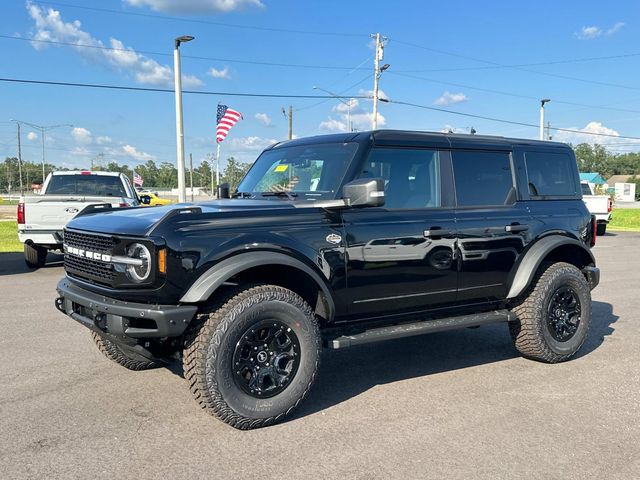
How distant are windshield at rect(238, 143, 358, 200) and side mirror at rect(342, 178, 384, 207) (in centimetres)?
30

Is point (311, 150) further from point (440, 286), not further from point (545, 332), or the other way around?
point (545, 332)

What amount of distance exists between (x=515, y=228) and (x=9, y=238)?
15.7 m

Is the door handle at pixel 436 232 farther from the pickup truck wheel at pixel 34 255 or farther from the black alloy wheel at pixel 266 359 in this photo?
the pickup truck wheel at pixel 34 255

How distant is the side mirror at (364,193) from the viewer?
3865 mm

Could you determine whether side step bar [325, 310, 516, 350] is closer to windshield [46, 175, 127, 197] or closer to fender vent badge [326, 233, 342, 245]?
fender vent badge [326, 233, 342, 245]

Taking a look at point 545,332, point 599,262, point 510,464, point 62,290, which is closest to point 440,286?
point 545,332

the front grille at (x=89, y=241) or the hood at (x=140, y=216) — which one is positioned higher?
the hood at (x=140, y=216)

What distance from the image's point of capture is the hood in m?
3.59

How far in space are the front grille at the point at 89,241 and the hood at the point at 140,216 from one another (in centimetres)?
5

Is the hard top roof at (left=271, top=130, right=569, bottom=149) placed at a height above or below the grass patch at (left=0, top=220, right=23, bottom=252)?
above

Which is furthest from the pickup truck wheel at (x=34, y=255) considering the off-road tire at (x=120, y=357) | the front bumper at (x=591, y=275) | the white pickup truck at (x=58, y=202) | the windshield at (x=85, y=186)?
the front bumper at (x=591, y=275)

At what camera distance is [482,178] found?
5.02 m

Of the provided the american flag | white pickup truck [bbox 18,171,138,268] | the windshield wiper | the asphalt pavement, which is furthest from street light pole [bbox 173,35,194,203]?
the windshield wiper

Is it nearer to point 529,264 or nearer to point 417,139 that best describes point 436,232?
point 417,139
